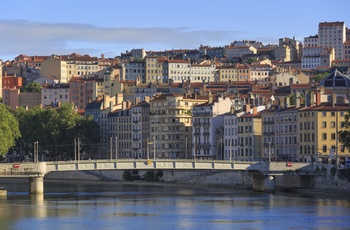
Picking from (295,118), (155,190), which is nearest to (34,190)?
(155,190)

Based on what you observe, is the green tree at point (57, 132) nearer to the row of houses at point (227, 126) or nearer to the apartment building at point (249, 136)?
the row of houses at point (227, 126)

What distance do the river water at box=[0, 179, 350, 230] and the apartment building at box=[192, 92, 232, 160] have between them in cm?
2875

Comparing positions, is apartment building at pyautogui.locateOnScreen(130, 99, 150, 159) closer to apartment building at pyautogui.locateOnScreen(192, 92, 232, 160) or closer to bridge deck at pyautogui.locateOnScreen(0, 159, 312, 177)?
apartment building at pyautogui.locateOnScreen(192, 92, 232, 160)

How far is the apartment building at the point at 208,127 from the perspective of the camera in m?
152

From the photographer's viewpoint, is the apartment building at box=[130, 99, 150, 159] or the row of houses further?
the apartment building at box=[130, 99, 150, 159]

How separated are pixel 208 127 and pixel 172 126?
8.98 meters

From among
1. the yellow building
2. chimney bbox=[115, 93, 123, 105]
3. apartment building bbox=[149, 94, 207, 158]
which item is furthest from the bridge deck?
chimney bbox=[115, 93, 123, 105]

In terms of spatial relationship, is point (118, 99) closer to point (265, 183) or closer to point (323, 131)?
point (323, 131)

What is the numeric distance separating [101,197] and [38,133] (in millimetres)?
54856

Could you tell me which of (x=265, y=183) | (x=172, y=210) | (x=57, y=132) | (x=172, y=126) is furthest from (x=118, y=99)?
(x=172, y=210)

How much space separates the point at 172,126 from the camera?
161375 mm

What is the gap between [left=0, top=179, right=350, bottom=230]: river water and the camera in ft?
280

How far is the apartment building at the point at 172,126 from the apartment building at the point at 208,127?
431 centimetres

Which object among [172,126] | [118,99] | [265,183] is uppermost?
[118,99]
